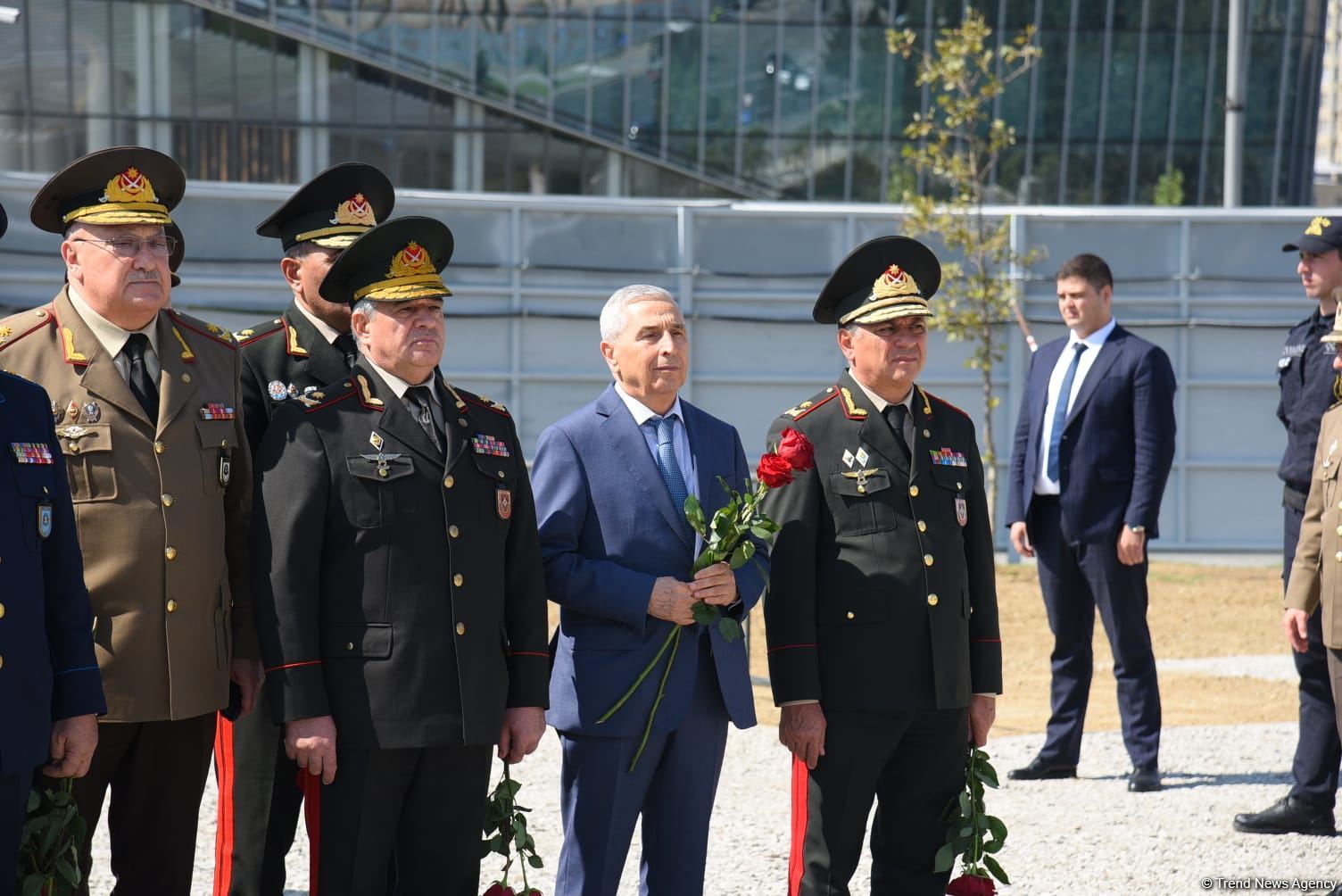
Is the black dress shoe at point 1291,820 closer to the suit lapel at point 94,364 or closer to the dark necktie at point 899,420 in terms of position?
the dark necktie at point 899,420

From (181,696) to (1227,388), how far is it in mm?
13408

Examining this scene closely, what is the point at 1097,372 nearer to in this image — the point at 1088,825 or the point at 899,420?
the point at 1088,825

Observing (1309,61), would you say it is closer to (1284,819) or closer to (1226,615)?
(1226,615)

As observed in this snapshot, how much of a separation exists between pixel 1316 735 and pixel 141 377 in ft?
14.9

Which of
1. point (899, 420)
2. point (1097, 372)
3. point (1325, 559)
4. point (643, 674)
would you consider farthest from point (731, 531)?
point (1097, 372)

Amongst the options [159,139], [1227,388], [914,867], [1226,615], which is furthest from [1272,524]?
[159,139]

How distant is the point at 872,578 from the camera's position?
4.43 metres

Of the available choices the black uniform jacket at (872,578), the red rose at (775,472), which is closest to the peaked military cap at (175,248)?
the red rose at (775,472)

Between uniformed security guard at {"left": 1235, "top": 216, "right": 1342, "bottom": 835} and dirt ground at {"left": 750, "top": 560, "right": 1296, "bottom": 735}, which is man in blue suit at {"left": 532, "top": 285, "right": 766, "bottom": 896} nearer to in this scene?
uniformed security guard at {"left": 1235, "top": 216, "right": 1342, "bottom": 835}

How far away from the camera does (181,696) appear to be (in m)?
3.76

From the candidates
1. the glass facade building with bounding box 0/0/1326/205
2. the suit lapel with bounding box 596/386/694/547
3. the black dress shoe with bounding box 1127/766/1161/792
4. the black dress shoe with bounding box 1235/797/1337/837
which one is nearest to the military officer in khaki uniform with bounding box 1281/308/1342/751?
the black dress shoe with bounding box 1235/797/1337/837

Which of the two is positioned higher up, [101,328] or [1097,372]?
[101,328]

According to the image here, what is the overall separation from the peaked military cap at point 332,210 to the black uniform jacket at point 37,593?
4.15 feet

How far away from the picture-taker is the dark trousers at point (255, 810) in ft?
13.8
